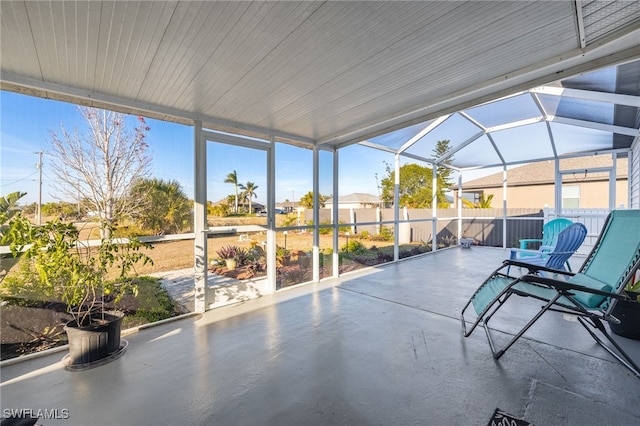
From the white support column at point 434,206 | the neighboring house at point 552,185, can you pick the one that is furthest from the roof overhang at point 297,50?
the neighboring house at point 552,185

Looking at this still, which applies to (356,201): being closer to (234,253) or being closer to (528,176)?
(234,253)

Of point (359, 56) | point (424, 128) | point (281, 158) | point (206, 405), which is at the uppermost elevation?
point (424, 128)

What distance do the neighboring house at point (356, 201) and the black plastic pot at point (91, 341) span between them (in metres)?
3.88

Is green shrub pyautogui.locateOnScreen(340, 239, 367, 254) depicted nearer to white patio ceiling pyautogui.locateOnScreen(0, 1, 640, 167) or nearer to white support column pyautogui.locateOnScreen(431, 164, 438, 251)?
white support column pyautogui.locateOnScreen(431, 164, 438, 251)

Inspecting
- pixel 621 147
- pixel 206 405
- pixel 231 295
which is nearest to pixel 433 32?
pixel 206 405

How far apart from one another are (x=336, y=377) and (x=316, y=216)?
135 inches

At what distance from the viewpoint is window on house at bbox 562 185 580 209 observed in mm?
8218

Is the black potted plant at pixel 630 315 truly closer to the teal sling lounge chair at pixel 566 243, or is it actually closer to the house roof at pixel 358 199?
the teal sling lounge chair at pixel 566 243

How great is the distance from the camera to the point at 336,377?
2.26 meters

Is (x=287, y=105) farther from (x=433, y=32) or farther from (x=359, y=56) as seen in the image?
(x=433, y=32)

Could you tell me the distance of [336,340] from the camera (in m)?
2.91

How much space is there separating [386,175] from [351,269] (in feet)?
12.7

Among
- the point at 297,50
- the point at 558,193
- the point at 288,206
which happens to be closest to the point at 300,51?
the point at 297,50

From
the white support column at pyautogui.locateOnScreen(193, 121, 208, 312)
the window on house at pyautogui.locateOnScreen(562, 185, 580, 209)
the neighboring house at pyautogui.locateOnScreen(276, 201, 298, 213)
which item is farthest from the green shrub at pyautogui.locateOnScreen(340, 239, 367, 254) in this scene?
the window on house at pyautogui.locateOnScreen(562, 185, 580, 209)
